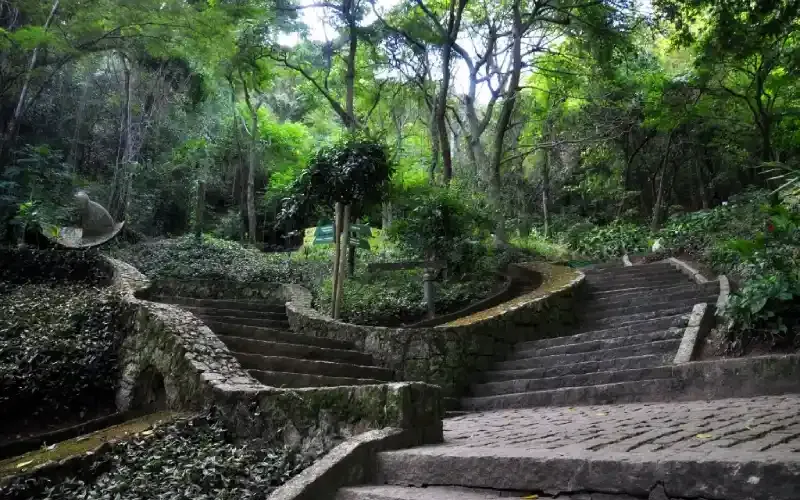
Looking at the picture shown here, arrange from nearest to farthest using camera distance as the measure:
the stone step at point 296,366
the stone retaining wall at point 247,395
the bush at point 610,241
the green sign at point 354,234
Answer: the stone retaining wall at point 247,395
the stone step at point 296,366
the green sign at point 354,234
the bush at point 610,241

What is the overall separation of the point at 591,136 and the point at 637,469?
Answer: 1912 centimetres

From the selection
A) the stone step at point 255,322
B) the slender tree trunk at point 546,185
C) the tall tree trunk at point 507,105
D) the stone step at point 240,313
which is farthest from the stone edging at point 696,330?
the slender tree trunk at point 546,185

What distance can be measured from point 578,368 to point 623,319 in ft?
7.98

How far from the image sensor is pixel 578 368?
6.83 metres

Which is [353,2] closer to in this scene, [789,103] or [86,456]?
[789,103]

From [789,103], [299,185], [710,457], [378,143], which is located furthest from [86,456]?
[789,103]

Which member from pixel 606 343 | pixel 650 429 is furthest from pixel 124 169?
pixel 650 429

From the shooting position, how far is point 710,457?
2.42m

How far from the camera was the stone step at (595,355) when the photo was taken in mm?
6723

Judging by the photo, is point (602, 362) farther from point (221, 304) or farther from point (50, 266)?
point (50, 266)

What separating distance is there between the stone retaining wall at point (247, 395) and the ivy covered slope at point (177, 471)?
0.19 m

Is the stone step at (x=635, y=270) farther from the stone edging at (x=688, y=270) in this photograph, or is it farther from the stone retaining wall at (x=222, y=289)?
the stone retaining wall at (x=222, y=289)

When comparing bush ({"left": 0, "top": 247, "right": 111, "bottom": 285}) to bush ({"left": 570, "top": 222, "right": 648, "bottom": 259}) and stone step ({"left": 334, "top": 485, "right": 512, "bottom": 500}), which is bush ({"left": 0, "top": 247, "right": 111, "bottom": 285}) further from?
bush ({"left": 570, "top": 222, "right": 648, "bottom": 259})

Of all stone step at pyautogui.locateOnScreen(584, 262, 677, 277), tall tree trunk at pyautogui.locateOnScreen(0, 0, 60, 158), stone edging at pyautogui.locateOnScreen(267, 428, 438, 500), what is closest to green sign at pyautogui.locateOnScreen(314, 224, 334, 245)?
stone edging at pyautogui.locateOnScreen(267, 428, 438, 500)
